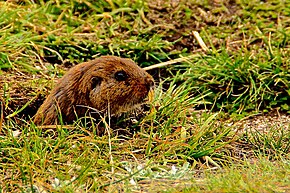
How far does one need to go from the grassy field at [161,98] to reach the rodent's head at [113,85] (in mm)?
226

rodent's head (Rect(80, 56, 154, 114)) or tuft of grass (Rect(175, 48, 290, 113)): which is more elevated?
rodent's head (Rect(80, 56, 154, 114))

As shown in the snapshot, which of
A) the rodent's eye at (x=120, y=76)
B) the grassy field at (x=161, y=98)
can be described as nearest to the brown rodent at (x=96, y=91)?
the rodent's eye at (x=120, y=76)

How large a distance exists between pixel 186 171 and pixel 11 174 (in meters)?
1.39

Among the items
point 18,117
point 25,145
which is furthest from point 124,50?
point 25,145

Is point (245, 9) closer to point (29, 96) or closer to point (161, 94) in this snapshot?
point (161, 94)

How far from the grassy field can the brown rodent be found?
0.18 metres

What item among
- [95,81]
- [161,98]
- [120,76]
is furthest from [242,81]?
[95,81]

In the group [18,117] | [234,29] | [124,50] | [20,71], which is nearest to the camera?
[18,117]

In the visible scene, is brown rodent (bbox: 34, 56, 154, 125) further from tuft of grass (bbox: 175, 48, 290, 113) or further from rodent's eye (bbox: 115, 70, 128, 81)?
tuft of grass (bbox: 175, 48, 290, 113)

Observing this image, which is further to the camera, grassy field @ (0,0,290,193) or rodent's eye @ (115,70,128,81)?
rodent's eye @ (115,70,128,81)

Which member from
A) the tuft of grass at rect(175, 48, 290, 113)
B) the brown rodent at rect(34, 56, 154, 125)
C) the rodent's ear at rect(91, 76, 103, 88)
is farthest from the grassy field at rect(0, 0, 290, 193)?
the rodent's ear at rect(91, 76, 103, 88)

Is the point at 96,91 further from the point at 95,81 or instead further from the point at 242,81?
the point at 242,81

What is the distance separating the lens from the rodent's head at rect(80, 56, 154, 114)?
657 cm

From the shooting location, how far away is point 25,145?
592cm
